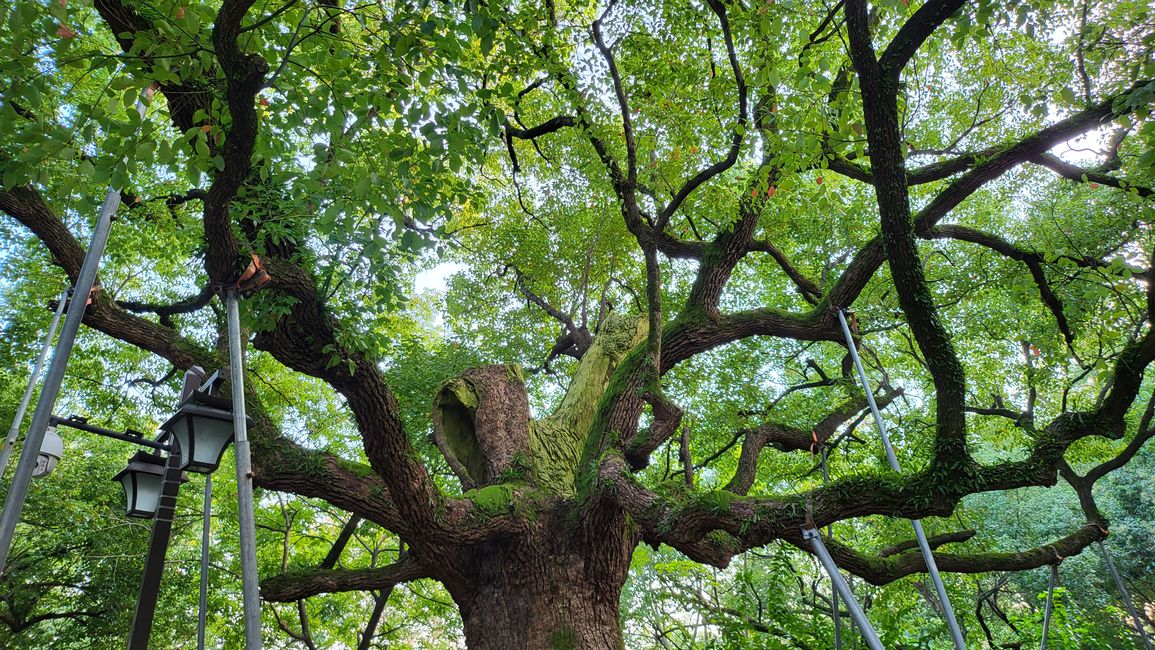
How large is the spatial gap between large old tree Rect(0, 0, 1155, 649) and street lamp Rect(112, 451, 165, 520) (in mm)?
589

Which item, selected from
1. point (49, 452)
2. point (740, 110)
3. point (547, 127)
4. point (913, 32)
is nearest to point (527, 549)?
point (49, 452)

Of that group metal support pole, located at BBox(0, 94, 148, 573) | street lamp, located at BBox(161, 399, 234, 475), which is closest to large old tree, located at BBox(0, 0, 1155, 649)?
metal support pole, located at BBox(0, 94, 148, 573)

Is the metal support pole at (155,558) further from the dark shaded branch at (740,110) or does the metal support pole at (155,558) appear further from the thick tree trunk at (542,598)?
the dark shaded branch at (740,110)

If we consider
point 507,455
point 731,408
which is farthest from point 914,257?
point 731,408

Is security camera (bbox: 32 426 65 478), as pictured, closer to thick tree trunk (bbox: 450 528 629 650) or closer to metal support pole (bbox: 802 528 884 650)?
thick tree trunk (bbox: 450 528 629 650)

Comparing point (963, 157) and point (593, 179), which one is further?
point (593, 179)

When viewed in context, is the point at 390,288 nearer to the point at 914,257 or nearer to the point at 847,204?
the point at 914,257

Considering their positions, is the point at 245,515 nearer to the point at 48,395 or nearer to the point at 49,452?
the point at 48,395

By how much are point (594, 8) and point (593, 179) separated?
170 centimetres

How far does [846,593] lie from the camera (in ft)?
10.0

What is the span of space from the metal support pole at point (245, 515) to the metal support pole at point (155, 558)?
521mm

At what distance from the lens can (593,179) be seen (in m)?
7.14

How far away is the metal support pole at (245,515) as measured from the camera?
233cm

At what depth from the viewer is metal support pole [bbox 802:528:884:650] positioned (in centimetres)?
291
